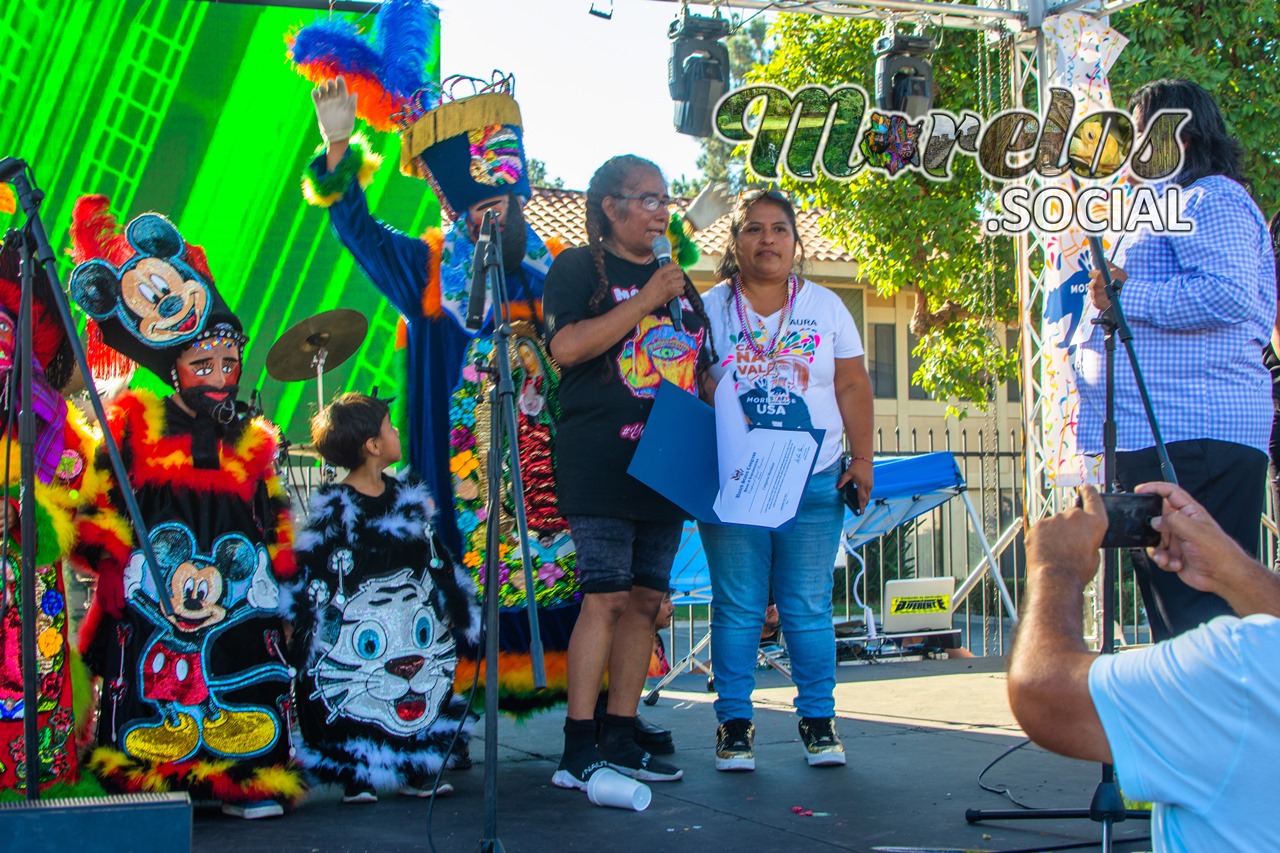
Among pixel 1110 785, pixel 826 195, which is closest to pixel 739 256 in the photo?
pixel 1110 785

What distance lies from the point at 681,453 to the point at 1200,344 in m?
1.43

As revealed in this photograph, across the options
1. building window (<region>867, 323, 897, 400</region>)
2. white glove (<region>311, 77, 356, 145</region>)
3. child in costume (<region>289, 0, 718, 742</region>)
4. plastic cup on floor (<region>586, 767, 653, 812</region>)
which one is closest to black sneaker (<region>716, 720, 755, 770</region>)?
child in costume (<region>289, 0, 718, 742</region>)

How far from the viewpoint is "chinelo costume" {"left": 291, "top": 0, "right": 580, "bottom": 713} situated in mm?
4121

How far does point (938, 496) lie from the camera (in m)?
7.63

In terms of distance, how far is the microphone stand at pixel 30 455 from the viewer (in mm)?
2652

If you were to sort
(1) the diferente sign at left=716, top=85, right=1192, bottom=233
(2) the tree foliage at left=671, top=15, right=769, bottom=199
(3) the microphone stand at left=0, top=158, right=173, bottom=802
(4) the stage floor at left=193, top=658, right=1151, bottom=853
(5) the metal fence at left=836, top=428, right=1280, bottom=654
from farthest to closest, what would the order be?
1. (2) the tree foliage at left=671, top=15, right=769, bottom=199
2. (5) the metal fence at left=836, top=428, right=1280, bottom=654
3. (1) the diferente sign at left=716, top=85, right=1192, bottom=233
4. (4) the stage floor at left=193, top=658, right=1151, bottom=853
5. (3) the microphone stand at left=0, top=158, right=173, bottom=802

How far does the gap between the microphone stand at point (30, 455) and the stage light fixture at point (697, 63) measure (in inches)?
211

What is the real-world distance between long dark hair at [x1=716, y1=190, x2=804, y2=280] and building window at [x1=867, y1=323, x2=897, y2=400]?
1672cm

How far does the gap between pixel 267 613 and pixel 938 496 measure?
16.2ft

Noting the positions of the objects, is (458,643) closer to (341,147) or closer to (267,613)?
(267,613)

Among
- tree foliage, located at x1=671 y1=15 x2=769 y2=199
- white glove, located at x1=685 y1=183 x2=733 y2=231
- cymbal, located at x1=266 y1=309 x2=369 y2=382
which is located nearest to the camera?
white glove, located at x1=685 y1=183 x2=733 y2=231

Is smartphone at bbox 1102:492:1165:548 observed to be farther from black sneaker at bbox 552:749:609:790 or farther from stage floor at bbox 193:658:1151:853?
black sneaker at bbox 552:749:609:790

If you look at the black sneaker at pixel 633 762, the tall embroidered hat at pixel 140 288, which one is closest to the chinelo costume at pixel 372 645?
the black sneaker at pixel 633 762

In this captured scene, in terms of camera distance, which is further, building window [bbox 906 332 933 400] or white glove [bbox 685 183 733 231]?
building window [bbox 906 332 933 400]
